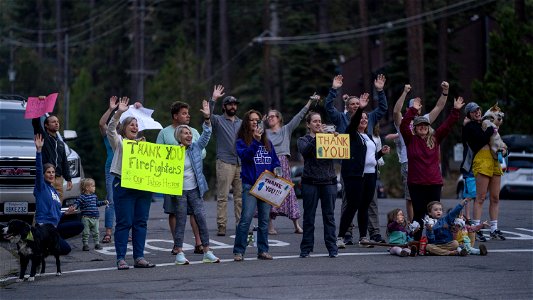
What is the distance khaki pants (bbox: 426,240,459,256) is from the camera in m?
14.7

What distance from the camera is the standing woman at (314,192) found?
14555 mm

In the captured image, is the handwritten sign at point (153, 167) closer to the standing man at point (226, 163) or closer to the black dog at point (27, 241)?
the black dog at point (27, 241)

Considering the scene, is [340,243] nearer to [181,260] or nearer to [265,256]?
[265,256]

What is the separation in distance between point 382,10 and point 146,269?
64.7 m

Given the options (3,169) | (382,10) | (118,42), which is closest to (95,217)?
(3,169)

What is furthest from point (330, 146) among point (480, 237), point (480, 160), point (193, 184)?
point (480, 237)

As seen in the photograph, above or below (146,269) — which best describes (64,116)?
above

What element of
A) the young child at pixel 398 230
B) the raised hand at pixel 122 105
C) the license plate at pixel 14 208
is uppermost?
the raised hand at pixel 122 105

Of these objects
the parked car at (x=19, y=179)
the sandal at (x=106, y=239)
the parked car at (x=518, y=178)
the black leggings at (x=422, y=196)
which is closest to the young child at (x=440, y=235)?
the black leggings at (x=422, y=196)

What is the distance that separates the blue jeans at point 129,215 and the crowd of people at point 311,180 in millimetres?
12

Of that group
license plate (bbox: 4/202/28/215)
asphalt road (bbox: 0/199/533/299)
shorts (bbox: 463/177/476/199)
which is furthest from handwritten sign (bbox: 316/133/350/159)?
license plate (bbox: 4/202/28/215)

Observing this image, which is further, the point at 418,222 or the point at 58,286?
the point at 418,222

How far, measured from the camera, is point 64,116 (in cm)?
6191

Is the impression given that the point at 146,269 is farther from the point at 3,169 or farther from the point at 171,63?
the point at 171,63
